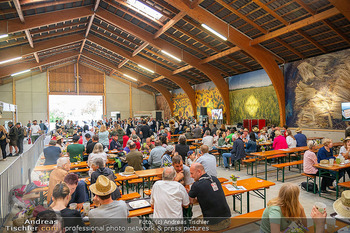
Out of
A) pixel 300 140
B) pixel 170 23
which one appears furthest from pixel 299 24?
pixel 170 23

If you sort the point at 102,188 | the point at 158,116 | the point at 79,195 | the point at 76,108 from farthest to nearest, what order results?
the point at 158,116, the point at 76,108, the point at 79,195, the point at 102,188

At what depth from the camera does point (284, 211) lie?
207cm

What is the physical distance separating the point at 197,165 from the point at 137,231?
5.59ft

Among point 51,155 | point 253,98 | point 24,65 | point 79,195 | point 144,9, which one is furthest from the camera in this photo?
point 24,65

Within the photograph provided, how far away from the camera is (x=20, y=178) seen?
5.41 metres

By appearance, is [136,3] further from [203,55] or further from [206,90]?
[206,90]

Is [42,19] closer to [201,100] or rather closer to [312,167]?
[312,167]

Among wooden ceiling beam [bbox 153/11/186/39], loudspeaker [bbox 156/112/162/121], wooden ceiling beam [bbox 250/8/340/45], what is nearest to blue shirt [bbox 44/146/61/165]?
wooden ceiling beam [bbox 153/11/186/39]

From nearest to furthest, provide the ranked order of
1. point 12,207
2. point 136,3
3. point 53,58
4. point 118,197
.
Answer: point 118,197
point 12,207
point 136,3
point 53,58

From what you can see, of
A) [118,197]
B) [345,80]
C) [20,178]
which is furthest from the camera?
[345,80]

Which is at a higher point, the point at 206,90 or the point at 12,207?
the point at 206,90

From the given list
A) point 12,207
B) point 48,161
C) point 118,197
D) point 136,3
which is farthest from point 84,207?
point 136,3

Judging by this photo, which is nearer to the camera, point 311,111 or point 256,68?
point 311,111

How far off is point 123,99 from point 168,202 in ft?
68.4
